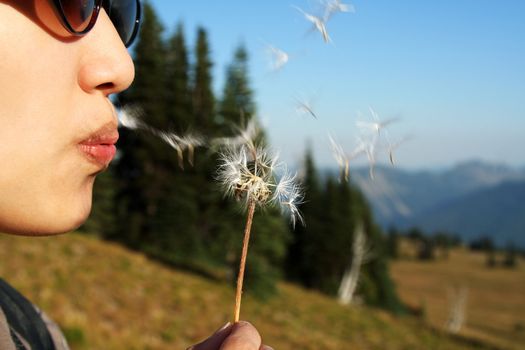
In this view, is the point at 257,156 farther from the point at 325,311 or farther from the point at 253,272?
the point at 325,311

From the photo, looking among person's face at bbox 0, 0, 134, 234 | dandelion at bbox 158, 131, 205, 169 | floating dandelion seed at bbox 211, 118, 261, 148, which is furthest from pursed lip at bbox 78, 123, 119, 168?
floating dandelion seed at bbox 211, 118, 261, 148

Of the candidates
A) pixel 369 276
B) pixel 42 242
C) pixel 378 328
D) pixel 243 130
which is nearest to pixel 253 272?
pixel 42 242

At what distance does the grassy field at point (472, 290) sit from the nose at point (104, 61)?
65.7m

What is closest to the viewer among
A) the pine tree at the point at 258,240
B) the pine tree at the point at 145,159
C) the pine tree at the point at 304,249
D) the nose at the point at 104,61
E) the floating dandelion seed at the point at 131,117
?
the nose at the point at 104,61

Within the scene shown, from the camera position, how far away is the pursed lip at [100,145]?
0.95m

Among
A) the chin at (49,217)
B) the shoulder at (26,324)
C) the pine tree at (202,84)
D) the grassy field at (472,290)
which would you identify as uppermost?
the pine tree at (202,84)

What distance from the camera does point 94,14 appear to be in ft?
2.95

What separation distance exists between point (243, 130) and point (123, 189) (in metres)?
36.6

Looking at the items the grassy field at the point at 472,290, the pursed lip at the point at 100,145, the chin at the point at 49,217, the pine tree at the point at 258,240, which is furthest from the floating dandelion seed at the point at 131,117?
the grassy field at the point at 472,290

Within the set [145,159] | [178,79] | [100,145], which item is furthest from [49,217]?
[145,159]

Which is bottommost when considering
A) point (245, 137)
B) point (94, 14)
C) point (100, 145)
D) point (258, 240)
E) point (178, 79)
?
point (258, 240)

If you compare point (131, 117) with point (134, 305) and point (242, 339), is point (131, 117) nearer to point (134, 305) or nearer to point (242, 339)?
point (242, 339)

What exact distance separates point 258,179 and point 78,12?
0.43 meters

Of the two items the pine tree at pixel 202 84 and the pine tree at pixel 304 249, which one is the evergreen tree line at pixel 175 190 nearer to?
the pine tree at pixel 202 84
